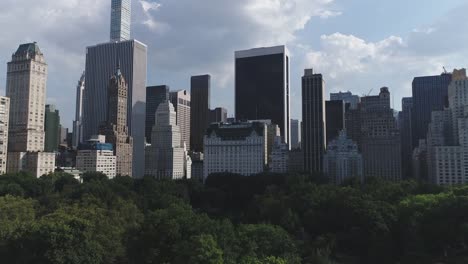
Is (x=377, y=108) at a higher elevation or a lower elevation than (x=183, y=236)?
higher

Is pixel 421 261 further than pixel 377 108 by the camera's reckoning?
No

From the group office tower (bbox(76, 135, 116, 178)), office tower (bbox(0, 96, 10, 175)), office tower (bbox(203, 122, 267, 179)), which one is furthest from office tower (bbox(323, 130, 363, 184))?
office tower (bbox(0, 96, 10, 175))

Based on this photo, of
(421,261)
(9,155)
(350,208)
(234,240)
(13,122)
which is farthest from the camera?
(13,122)

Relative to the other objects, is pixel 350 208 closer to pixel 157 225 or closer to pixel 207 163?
pixel 157 225

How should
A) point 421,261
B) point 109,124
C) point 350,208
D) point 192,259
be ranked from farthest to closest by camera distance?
point 109,124, point 350,208, point 421,261, point 192,259

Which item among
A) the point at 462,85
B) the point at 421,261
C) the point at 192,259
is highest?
the point at 462,85

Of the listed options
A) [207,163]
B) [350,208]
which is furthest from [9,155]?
[350,208]

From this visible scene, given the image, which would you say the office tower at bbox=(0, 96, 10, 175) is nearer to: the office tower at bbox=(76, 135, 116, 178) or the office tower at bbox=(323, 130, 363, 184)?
the office tower at bbox=(76, 135, 116, 178)

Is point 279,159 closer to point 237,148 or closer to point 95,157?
point 237,148
